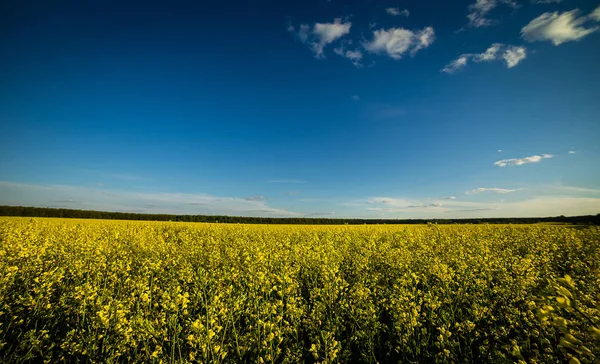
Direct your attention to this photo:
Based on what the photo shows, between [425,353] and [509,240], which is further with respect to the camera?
[509,240]

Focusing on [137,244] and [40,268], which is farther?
[137,244]

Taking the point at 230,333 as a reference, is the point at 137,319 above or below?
above

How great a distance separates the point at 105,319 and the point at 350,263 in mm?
7140

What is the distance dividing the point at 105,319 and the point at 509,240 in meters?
17.3

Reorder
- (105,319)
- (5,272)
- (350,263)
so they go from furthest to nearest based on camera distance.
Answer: (350,263) < (5,272) < (105,319)

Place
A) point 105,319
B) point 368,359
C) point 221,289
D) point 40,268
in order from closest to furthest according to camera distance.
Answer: point 105,319
point 368,359
point 221,289
point 40,268

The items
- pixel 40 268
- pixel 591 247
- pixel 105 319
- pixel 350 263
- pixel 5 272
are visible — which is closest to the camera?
pixel 105 319

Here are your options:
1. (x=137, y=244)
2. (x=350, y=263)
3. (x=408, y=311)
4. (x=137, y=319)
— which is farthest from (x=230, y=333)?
(x=137, y=244)

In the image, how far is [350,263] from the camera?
30.6ft

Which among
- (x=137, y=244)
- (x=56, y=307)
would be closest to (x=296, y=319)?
(x=56, y=307)

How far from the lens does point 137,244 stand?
38.3 ft

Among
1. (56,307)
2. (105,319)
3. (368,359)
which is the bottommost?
(368,359)

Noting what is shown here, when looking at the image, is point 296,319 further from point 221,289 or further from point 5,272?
point 5,272

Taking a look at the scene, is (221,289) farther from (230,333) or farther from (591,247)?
(591,247)
